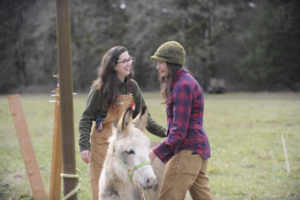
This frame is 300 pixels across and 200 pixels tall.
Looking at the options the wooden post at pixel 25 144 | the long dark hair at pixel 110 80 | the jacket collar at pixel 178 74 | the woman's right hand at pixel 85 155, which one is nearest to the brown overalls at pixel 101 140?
the long dark hair at pixel 110 80

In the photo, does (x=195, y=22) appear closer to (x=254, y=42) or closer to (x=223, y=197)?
(x=254, y=42)

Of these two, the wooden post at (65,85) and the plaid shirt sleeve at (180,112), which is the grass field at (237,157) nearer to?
the wooden post at (65,85)

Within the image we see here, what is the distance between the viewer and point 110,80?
441 centimetres

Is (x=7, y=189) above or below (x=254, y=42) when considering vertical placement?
below

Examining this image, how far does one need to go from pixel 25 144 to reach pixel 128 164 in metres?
2.80

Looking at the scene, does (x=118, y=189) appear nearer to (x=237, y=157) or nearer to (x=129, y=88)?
(x=129, y=88)

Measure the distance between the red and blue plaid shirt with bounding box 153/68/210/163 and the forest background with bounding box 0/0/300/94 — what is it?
1176 inches

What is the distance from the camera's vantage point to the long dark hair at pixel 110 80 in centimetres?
434

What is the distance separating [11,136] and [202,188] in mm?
11957

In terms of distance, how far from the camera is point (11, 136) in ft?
45.3

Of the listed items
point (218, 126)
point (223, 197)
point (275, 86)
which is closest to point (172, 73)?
point (223, 197)

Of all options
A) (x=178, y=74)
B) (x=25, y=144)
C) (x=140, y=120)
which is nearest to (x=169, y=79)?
(x=178, y=74)

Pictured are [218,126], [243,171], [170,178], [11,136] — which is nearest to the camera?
[170,178]

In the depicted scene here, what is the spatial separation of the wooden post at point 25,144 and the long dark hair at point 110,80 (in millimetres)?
1644
